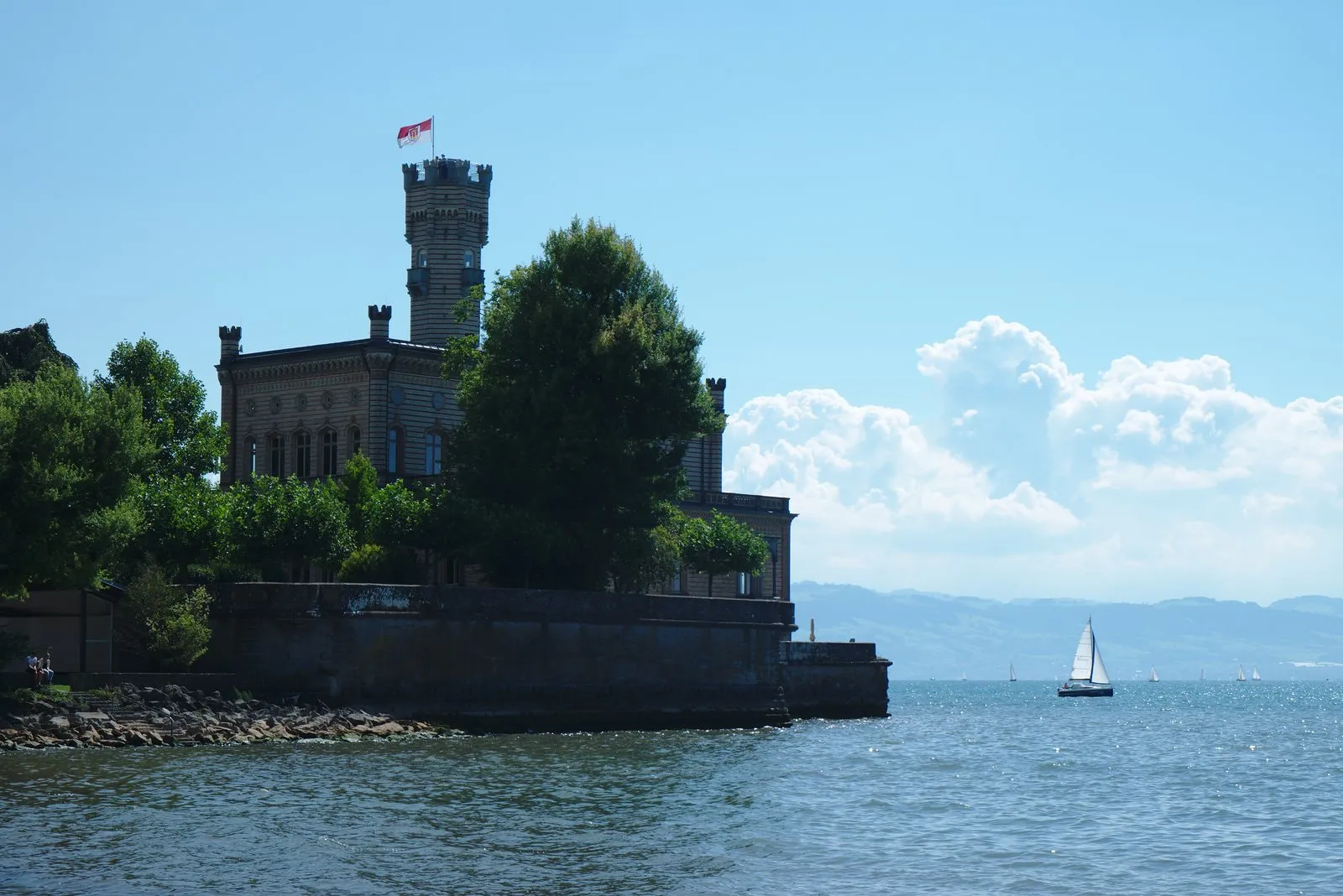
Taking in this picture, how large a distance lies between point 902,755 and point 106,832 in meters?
32.3

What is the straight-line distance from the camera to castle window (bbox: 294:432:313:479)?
267ft

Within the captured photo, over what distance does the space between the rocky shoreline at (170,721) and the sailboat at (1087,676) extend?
12861 cm

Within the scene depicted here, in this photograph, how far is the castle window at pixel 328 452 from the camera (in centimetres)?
8075

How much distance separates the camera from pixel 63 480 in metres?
50.9

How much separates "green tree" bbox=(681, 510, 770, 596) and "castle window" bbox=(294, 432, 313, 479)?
17.1 meters

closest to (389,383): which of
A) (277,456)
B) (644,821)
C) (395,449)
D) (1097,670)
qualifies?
(395,449)

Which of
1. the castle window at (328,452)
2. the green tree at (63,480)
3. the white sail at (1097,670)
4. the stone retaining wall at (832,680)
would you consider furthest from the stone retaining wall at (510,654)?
the white sail at (1097,670)

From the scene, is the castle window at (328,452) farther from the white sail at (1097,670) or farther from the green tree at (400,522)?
the white sail at (1097,670)

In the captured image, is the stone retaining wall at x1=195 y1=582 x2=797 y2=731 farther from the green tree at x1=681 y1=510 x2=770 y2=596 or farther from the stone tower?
the stone tower

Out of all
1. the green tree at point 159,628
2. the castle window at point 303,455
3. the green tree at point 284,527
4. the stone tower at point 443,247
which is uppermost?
the stone tower at point 443,247

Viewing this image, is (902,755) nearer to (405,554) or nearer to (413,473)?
(405,554)

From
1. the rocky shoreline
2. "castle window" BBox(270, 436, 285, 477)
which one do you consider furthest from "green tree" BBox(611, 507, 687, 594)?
"castle window" BBox(270, 436, 285, 477)

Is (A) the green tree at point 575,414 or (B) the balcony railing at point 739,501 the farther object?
(B) the balcony railing at point 739,501

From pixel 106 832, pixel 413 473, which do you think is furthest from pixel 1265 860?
pixel 413 473
